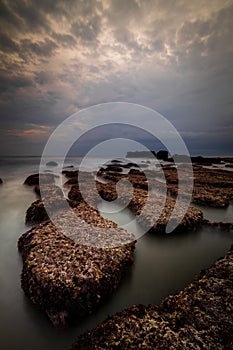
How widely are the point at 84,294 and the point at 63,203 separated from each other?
211 inches

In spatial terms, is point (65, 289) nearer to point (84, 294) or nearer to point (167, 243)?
point (84, 294)

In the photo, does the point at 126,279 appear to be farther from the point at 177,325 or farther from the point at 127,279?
the point at 177,325

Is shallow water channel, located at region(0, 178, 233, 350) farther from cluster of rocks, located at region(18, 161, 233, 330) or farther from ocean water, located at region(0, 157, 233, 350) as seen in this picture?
cluster of rocks, located at region(18, 161, 233, 330)

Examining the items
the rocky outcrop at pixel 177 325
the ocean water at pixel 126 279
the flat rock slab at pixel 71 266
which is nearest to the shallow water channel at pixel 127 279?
the ocean water at pixel 126 279

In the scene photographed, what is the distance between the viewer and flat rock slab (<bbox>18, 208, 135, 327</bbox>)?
10.5ft

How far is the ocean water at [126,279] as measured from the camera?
9.84 ft

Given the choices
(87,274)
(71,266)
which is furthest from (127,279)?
(71,266)

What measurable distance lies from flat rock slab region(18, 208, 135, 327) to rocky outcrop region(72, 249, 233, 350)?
2.18 ft

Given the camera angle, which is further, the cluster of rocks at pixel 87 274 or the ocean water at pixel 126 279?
the ocean water at pixel 126 279

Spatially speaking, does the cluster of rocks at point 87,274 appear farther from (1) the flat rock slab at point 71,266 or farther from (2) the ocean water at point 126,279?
(2) the ocean water at point 126,279

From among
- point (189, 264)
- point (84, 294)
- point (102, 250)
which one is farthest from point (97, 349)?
point (189, 264)

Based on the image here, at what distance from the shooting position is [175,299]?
3.14 metres

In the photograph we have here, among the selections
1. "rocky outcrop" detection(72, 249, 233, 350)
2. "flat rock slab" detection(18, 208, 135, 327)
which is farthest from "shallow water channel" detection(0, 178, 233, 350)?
"rocky outcrop" detection(72, 249, 233, 350)

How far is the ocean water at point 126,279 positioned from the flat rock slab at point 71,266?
0.59 feet
